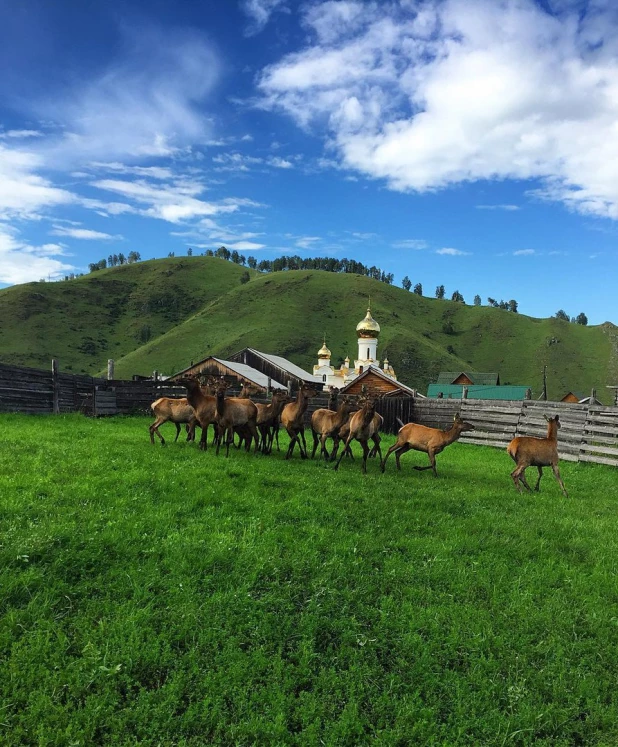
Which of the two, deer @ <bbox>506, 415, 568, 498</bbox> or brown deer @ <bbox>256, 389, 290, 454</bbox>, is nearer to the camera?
deer @ <bbox>506, 415, 568, 498</bbox>

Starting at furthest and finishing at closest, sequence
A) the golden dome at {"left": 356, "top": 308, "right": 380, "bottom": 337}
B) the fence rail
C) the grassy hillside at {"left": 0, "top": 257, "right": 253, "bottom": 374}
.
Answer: the grassy hillside at {"left": 0, "top": 257, "right": 253, "bottom": 374} < the golden dome at {"left": 356, "top": 308, "right": 380, "bottom": 337} < the fence rail

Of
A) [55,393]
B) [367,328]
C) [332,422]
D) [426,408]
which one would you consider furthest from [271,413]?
[367,328]

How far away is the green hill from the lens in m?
114

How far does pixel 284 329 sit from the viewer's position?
122562mm

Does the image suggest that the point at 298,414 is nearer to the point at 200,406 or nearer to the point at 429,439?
the point at 200,406

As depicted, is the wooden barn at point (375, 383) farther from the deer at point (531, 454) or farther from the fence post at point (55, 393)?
the deer at point (531, 454)

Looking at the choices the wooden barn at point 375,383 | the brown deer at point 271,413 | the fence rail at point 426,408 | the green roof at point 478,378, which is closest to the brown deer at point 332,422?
the brown deer at point 271,413

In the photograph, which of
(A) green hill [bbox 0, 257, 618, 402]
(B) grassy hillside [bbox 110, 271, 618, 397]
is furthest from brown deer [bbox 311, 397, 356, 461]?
(A) green hill [bbox 0, 257, 618, 402]

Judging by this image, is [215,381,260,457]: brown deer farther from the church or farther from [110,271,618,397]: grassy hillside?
[110,271,618,397]: grassy hillside

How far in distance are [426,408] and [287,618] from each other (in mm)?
21142

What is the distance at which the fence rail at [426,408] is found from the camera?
17344mm

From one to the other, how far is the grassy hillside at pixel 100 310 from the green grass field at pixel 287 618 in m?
111

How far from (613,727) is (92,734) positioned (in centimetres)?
471

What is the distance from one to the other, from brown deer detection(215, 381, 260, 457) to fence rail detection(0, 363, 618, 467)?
17.9ft
